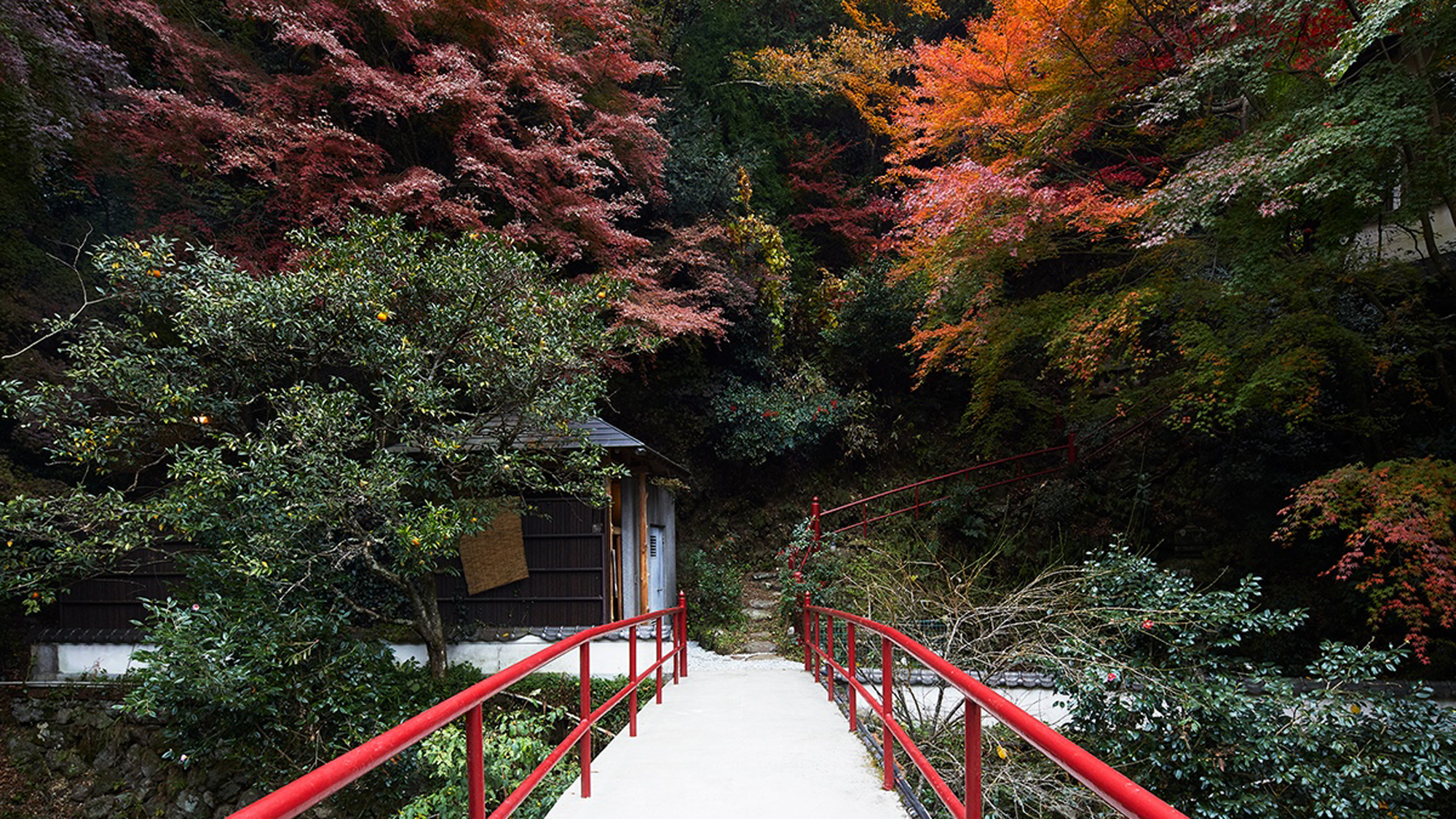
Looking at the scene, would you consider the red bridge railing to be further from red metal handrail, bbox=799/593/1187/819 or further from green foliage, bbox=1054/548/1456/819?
red metal handrail, bbox=799/593/1187/819

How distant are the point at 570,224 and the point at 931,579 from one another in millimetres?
7402

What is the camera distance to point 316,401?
6.50 meters

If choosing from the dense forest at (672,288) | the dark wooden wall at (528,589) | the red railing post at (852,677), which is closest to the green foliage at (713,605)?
the dense forest at (672,288)

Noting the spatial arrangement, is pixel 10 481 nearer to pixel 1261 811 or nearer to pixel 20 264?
pixel 20 264

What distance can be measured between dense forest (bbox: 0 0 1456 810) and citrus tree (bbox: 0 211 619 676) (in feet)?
0.17

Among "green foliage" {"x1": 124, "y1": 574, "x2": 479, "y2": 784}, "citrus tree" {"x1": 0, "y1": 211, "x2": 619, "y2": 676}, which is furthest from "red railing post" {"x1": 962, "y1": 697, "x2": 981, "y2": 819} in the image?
"green foliage" {"x1": 124, "y1": 574, "x2": 479, "y2": 784}

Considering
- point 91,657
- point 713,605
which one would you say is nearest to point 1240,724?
point 713,605

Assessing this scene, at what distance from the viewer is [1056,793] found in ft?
14.6

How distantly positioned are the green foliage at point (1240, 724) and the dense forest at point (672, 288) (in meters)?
0.80

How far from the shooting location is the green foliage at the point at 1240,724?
4117 millimetres

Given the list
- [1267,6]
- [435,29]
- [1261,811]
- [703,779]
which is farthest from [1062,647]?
[435,29]

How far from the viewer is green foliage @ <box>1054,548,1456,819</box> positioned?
412 centimetres

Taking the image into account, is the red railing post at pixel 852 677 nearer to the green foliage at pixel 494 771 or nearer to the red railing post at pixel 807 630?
the green foliage at pixel 494 771

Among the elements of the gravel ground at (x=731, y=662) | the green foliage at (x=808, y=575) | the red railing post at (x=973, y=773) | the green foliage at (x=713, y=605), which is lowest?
the gravel ground at (x=731, y=662)
